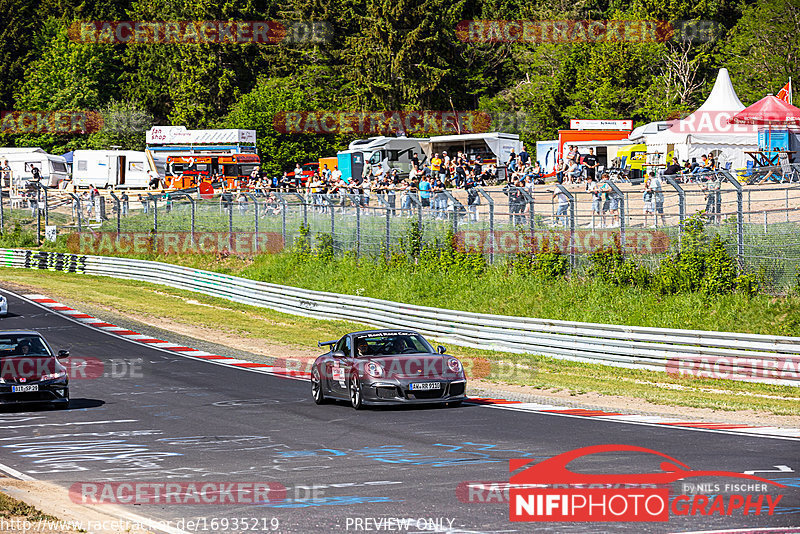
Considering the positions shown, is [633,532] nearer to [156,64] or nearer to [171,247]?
[171,247]

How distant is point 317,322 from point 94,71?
64476 mm

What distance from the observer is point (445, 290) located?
29.9m

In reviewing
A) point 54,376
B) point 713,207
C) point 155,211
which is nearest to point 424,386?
point 54,376

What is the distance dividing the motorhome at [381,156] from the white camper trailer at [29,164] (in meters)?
21.5

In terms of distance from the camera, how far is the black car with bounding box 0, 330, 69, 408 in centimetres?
1705

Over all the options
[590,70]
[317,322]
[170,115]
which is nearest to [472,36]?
[590,70]

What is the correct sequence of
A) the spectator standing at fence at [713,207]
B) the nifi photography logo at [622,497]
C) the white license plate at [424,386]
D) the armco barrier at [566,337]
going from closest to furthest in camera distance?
the nifi photography logo at [622,497] → the white license plate at [424,386] → the armco barrier at [566,337] → the spectator standing at fence at [713,207]

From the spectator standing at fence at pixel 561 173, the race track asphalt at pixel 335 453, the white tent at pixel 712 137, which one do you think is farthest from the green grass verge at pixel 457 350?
the white tent at pixel 712 137

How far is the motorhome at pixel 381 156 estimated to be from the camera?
51.5 m

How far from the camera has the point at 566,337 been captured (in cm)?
2358

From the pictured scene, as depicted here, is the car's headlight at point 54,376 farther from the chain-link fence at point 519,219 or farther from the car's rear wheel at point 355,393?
the chain-link fence at point 519,219

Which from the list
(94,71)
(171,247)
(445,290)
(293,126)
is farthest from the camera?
(94,71)

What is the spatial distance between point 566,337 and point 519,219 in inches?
189

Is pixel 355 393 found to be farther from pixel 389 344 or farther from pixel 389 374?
pixel 389 344
